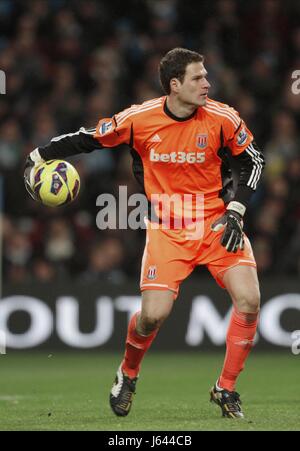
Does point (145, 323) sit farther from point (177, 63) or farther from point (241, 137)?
→ point (177, 63)

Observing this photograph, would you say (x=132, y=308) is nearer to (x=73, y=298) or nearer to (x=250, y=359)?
(x=73, y=298)

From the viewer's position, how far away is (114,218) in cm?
1299

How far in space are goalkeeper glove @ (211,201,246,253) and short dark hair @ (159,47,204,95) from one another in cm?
91

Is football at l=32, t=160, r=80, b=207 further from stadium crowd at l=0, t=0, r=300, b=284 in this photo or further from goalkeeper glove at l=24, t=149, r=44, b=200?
stadium crowd at l=0, t=0, r=300, b=284

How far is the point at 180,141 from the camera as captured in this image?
7594mm

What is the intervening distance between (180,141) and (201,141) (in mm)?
145

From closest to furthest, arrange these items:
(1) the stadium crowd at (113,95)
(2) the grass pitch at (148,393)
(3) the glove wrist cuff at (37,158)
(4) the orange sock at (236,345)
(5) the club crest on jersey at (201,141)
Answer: (2) the grass pitch at (148,393) < (4) the orange sock at (236,345) < (5) the club crest on jersey at (201,141) < (3) the glove wrist cuff at (37,158) < (1) the stadium crowd at (113,95)

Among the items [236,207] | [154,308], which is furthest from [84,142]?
[154,308]

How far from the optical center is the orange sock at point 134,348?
7.62 metres

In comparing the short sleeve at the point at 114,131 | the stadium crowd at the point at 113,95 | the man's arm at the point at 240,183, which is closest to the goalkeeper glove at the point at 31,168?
the short sleeve at the point at 114,131

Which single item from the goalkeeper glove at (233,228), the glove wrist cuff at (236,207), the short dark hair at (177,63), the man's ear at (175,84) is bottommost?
the goalkeeper glove at (233,228)

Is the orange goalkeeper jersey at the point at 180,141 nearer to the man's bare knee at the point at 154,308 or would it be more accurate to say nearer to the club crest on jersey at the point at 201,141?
the club crest on jersey at the point at 201,141

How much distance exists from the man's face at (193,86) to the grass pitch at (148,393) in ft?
6.73

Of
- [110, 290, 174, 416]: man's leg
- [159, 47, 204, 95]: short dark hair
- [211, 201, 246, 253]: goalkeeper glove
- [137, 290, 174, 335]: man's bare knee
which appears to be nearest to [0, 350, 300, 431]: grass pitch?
[110, 290, 174, 416]: man's leg
